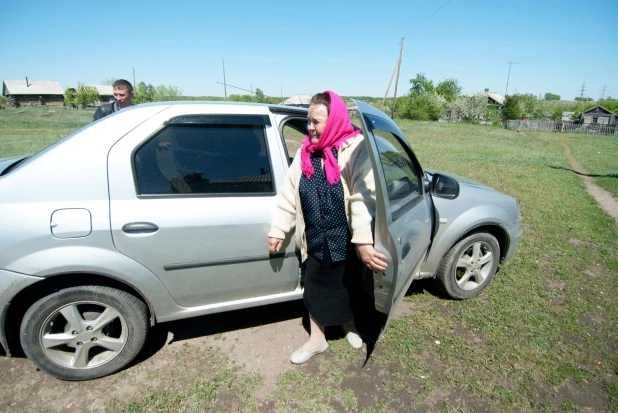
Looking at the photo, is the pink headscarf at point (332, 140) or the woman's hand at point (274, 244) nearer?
the pink headscarf at point (332, 140)

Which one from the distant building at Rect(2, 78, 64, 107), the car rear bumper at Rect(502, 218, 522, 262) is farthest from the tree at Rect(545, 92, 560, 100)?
the car rear bumper at Rect(502, 218, 522, 262)

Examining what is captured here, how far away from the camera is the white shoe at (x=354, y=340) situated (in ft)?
8.91

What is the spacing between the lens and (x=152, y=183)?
2.18m

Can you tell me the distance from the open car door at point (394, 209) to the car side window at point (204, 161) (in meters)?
0.81

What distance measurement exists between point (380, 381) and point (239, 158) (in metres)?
1.79

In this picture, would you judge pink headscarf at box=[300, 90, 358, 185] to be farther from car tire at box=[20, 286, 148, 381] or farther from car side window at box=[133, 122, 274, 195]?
car tire at box=[20, 286, 148, 381]

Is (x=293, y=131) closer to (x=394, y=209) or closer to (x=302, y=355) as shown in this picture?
(x=394, y=209)

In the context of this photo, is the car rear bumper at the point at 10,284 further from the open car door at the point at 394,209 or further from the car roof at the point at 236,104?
the open car door at the point at 394,209

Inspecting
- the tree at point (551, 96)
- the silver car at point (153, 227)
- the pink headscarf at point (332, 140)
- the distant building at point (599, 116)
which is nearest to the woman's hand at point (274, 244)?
the silver car at point (153, 227)

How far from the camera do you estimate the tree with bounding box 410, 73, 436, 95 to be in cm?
8725

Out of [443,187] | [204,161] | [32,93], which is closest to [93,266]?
[204,161]

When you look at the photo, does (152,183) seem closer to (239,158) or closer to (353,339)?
(239,158)

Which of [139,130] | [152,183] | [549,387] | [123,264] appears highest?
[139,130]

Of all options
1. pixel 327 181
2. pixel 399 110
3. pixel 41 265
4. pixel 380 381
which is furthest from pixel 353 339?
pixel 399 110
